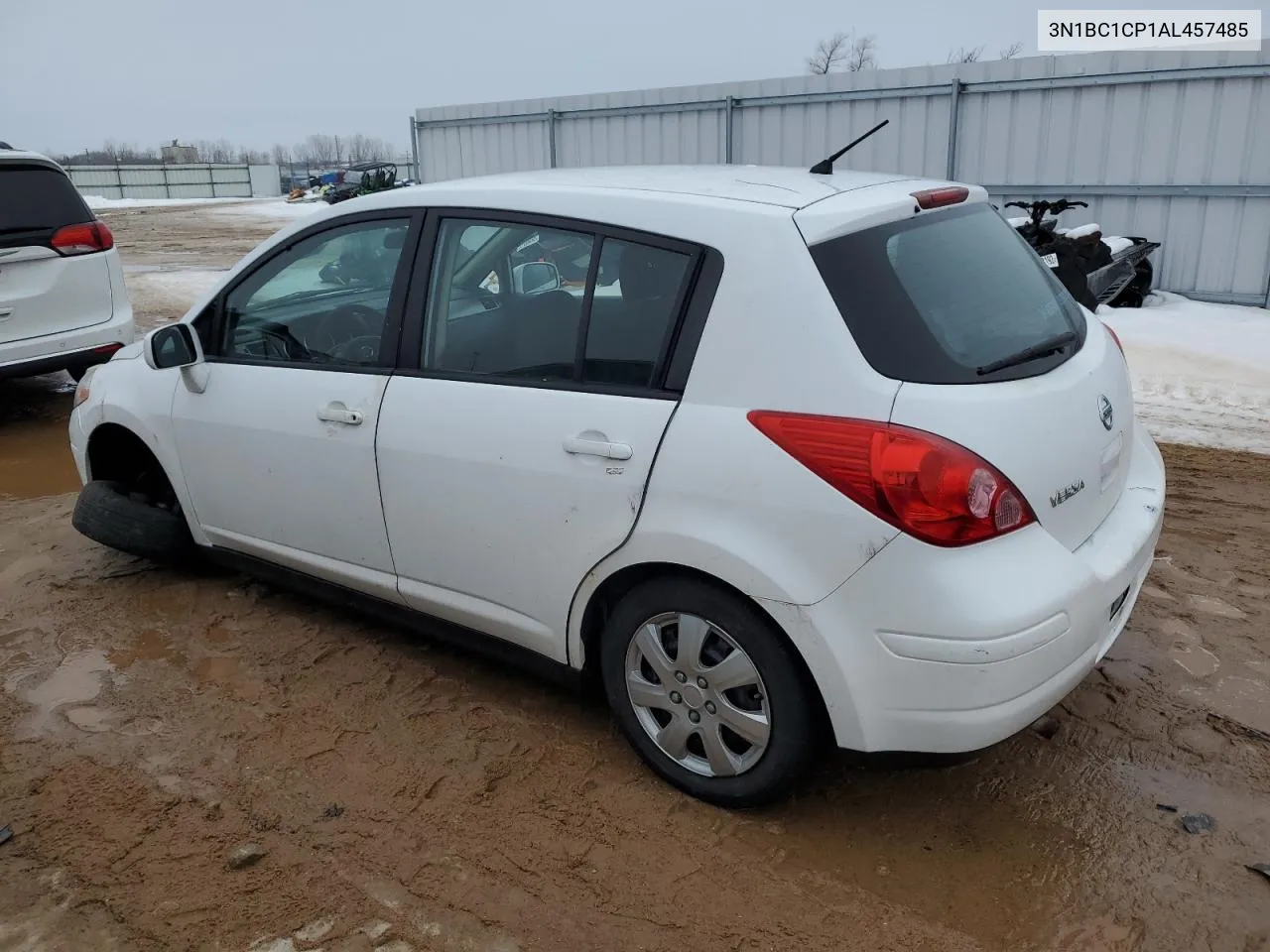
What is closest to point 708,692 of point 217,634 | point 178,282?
point 217,634

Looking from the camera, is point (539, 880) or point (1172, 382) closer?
point (539, 880)

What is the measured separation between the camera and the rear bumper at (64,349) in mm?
6840

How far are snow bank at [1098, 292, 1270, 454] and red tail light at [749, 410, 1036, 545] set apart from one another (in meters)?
4.59

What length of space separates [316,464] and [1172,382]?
640 centimetres

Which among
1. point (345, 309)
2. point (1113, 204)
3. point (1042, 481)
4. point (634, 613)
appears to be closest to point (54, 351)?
point (345, 309)

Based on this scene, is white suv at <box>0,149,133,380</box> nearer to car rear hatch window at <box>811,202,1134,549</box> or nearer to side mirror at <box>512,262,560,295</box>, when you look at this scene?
side mirror at <box>512,262,560,295</box>

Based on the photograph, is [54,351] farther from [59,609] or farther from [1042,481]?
[1042,481]

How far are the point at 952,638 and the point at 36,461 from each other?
248 inches

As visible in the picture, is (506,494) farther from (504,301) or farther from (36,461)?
(36,461)

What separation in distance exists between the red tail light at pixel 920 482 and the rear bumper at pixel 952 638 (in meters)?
0.05

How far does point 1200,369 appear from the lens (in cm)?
778

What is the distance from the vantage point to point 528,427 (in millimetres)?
2953

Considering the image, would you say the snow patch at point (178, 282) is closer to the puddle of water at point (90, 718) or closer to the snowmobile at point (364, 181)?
the puddle of water at point (90, 718)

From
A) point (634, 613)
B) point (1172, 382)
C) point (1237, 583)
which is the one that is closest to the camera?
point (634, 613)
